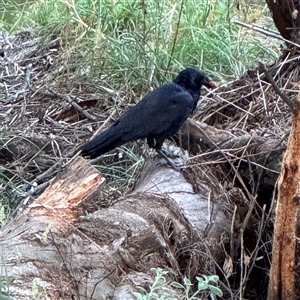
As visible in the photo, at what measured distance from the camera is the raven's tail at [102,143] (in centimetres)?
391

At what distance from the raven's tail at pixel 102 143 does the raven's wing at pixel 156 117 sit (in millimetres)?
40

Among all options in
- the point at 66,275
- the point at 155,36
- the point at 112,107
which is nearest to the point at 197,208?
the point at 66,275

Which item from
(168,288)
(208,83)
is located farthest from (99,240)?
(208,83)

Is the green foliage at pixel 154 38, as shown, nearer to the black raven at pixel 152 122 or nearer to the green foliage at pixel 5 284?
the black raven at pixel 152 122

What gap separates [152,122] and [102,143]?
35 centimetres

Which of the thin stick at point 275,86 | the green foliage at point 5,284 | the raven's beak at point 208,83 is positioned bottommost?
the raven's beak at point 208,83

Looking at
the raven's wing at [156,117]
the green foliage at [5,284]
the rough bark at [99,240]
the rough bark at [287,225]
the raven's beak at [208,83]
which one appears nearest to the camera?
the green foliage at [5,284]

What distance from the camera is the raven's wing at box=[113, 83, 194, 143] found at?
4.04 meters

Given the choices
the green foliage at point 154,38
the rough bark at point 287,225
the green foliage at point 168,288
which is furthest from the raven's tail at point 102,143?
the green foliage at point 154,38

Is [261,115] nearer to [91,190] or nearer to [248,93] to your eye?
[248,93]

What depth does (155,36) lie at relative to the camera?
579 cm

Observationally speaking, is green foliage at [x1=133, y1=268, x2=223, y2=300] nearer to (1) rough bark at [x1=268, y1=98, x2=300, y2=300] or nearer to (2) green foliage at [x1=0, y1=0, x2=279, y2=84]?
(1) rough bark at [x1=268, y1=98, x2=300, y2=300]

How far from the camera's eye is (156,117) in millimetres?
4121

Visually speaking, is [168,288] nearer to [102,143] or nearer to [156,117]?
[102,143]
